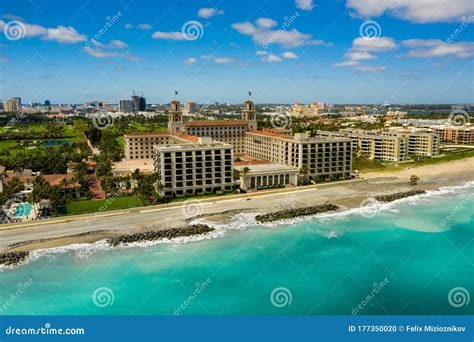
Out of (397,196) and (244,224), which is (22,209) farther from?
(397,196)

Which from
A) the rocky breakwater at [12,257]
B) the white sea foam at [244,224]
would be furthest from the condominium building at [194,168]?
the rocky breakwater at [12,257]

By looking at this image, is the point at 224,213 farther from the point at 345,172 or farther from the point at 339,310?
the point at 345,172

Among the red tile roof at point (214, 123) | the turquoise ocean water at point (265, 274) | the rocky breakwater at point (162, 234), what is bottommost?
the turquoise ocean water at point (265, 274)

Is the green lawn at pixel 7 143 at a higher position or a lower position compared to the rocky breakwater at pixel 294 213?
higher

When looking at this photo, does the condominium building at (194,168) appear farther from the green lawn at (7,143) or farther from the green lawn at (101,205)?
the green lawn at (7,143)

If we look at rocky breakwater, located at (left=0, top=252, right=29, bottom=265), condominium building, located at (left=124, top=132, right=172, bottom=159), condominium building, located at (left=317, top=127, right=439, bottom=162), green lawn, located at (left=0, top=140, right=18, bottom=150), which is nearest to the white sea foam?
rocky breakwater, located at (left=0, top=252, right=29, bottom=265)

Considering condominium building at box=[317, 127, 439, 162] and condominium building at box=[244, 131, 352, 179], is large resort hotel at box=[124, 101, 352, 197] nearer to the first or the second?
condominium building at box=[244, 131, 352, 179]
